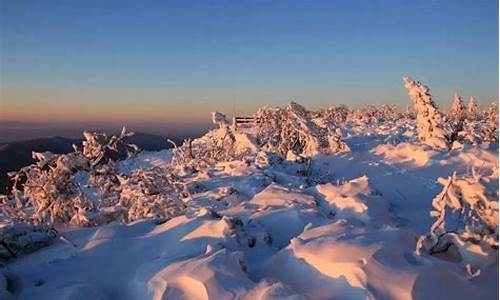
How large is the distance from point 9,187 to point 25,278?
4.64 metres

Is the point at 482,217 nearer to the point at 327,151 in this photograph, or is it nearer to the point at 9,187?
the point at 9,187

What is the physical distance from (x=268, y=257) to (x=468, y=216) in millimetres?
1700

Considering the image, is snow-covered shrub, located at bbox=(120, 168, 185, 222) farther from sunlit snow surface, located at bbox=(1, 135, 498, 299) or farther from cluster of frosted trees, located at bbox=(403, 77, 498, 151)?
cluster of frosted trees, located at bbox=(403, 77, 498, 151)

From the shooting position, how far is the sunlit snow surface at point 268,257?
145 inches

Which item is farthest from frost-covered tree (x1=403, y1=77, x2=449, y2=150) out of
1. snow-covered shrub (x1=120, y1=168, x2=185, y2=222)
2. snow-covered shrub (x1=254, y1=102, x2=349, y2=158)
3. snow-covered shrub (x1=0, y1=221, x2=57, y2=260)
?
snow-covered shrub (x1=0, y1=221, x2=57, y2=260)

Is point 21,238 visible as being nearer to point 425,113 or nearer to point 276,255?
point 276,255

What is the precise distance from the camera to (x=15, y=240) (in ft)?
18.0

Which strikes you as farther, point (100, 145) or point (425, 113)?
point (425, 113)

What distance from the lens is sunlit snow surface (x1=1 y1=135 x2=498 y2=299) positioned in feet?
12.1

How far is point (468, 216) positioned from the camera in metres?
4.03

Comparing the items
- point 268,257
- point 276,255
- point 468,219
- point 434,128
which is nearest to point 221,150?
point 434,128

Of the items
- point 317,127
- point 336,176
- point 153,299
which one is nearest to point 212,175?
point 336,176

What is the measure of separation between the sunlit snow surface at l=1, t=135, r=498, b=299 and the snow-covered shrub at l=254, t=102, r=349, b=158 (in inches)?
204

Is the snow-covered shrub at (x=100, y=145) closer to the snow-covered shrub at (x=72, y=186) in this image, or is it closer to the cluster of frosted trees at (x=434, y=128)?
the snow-covered shrub at (x=72, y=186)
